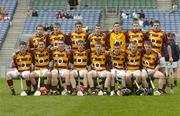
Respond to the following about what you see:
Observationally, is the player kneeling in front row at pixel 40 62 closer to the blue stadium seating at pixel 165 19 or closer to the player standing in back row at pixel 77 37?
the player standing in back row at pixel 77 37

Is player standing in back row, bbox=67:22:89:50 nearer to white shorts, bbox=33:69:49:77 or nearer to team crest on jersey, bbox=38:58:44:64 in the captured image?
team crest on jersey, bbox=38:58:44:64

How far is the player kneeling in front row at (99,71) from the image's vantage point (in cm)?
1472

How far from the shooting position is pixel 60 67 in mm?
15234

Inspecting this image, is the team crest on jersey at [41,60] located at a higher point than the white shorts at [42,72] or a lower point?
higher

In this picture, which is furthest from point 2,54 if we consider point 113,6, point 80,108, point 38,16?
point 80,108

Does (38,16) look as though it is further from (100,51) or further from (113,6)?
(100,51)

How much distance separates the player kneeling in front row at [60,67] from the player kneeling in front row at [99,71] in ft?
2.11

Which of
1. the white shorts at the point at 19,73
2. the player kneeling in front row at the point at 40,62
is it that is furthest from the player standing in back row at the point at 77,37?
the white shorts at the point at 19,73

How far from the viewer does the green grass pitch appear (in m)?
10.3

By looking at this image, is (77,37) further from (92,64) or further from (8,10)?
(8,10)

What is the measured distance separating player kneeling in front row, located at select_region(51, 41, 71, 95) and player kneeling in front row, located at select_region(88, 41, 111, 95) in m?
0.64

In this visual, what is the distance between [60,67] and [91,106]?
4009mm

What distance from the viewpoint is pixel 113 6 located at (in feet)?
128

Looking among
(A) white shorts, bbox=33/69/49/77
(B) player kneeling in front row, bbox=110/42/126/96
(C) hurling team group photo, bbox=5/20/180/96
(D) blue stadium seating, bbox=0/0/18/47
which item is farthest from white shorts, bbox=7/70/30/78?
(D) blue stadium seating, bbox=0/0/18/47
